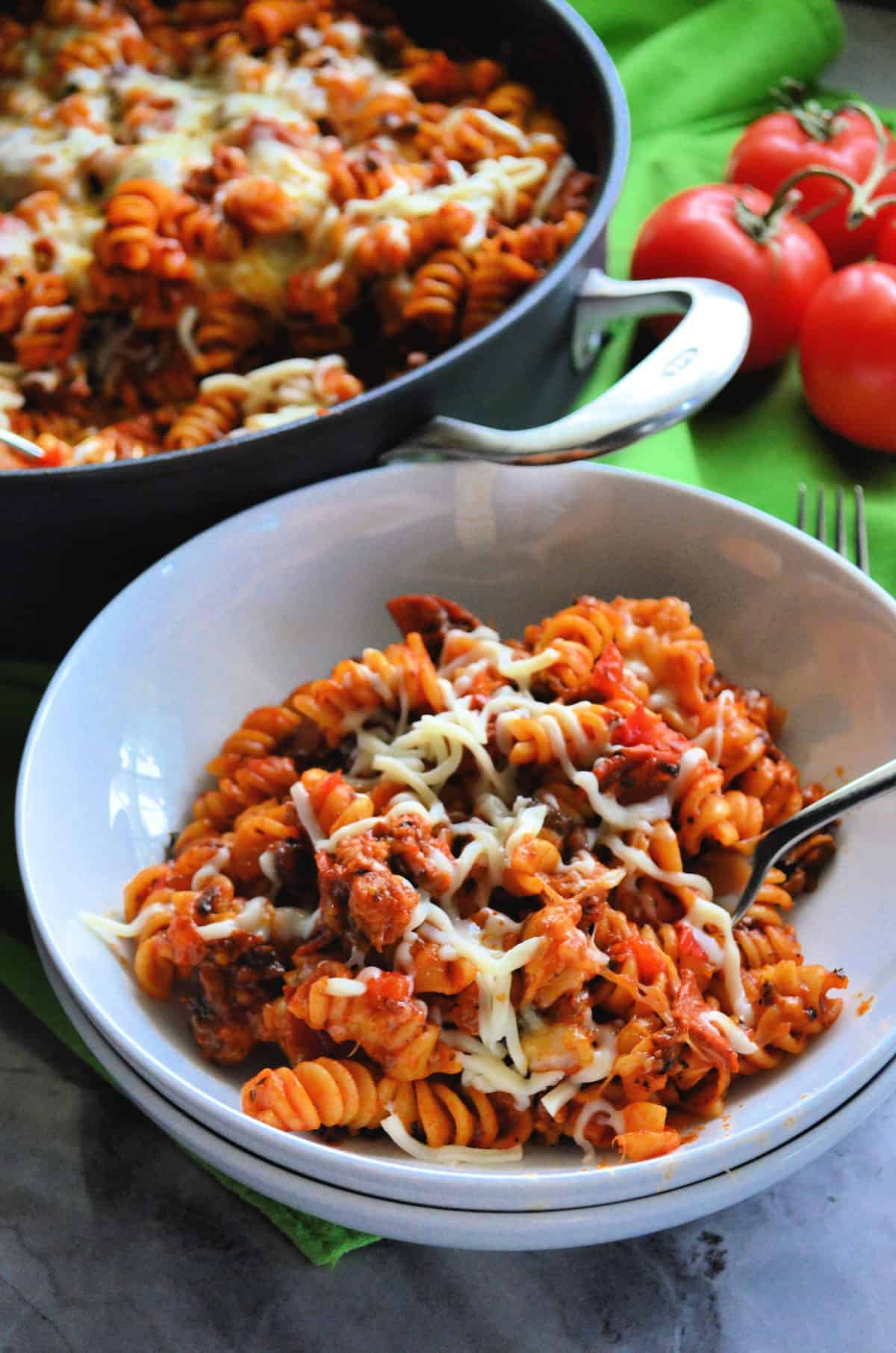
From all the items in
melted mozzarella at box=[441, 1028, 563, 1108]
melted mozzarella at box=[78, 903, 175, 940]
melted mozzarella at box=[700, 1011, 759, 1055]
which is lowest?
melted mozzarella at box=[78, 903, 175, 940]

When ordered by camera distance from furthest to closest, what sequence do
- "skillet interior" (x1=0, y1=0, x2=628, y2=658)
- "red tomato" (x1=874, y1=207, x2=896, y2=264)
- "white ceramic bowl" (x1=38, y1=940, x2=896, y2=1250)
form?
"red tomato" (x1=874, y1=207, x2=896, y2=264) → "skillet interior" (x1=0, y1=0, x2=628, y2=658) → "white ceramic bowl" (x1=38, y1=940, x2=896, y2=1250)

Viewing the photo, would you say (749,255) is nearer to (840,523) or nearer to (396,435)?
(840,523)

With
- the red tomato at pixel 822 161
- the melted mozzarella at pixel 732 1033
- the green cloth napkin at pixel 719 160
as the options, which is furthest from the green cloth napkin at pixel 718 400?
the melted mozzarella at pixel 732 1033

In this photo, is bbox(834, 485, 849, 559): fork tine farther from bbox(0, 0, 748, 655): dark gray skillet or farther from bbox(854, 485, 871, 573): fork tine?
bbox(0, 0, 748, 655): dark gray skillet

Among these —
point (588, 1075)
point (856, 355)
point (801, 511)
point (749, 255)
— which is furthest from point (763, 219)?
point (588, 1075)

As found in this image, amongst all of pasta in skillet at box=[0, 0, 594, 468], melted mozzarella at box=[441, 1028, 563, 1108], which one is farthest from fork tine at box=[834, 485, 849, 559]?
melted mozzarella at box=[441, 1028, 563, 1108]

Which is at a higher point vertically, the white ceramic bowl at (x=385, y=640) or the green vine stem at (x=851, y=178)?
the green vine stem at (x=851, y=178)

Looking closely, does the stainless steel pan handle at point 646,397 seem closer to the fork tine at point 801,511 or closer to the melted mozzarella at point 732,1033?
the fork tine at point 801,511
